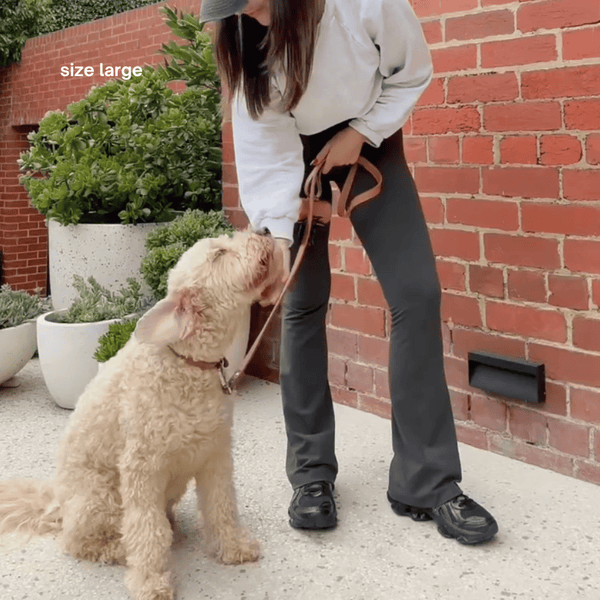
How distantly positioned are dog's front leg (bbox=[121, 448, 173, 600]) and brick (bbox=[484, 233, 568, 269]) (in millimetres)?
1590

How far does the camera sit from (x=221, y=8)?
2.02 metres

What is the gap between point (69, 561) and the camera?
2301mm

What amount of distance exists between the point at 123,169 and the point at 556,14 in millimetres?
2692

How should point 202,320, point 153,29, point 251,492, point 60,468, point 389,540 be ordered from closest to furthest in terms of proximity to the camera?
point 202,320 → point 60,468 → point 389,540 → point 251,492 → point 153,29

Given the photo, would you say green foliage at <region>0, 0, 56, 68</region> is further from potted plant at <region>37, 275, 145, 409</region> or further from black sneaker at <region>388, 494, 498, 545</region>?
black sneaker at <region>388, 494, 498, 545</region>

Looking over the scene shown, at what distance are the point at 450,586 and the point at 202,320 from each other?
102cm

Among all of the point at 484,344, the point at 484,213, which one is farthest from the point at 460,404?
the point at 484,213

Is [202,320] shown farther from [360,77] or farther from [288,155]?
[360,77]

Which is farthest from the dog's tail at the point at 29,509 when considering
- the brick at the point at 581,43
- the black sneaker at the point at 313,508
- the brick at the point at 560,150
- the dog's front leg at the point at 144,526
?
the brick at the point at 581,43

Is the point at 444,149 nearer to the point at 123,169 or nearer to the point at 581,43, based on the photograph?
the point at 581,43

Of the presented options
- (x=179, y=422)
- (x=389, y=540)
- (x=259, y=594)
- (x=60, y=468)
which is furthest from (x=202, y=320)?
(x=389, y=540)

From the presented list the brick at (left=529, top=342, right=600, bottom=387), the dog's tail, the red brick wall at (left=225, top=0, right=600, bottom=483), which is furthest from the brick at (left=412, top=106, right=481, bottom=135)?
the dog's tail

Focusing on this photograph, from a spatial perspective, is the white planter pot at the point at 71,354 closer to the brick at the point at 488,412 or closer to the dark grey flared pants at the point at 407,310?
the dark grey flared pants at the point at 407,310

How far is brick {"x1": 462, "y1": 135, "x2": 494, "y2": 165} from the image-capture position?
2889 millimetres
